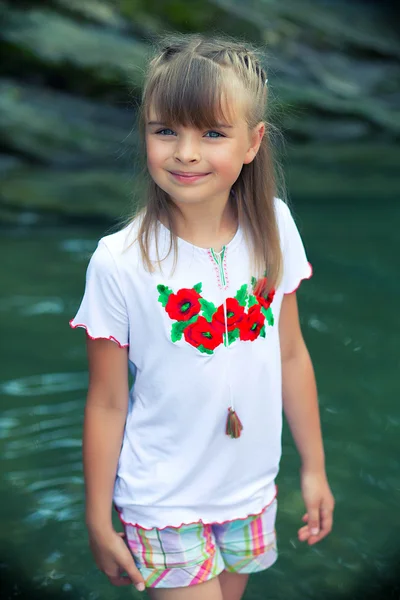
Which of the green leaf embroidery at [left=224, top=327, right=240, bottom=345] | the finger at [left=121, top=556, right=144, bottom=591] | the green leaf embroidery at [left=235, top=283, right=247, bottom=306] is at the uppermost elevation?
the green leaf embroidery at [left=235, top=283, right=247, bottom=306]

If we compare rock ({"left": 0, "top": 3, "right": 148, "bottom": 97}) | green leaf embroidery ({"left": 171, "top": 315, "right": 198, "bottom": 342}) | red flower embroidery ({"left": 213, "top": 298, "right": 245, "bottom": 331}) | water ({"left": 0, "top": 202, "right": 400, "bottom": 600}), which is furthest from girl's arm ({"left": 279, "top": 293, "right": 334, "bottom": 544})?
rock ({"left": 0, "top": 3, "right": 148, "bottom": 97})

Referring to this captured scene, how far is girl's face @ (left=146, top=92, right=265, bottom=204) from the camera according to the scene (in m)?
1.65

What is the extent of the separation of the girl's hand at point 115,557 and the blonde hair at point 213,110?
21.5 inches

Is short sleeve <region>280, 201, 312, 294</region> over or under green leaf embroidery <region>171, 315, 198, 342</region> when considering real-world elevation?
over

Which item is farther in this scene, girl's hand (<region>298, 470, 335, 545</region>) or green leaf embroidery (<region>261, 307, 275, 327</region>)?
girl's hand (<region>298, 470, 335, 545</region>)

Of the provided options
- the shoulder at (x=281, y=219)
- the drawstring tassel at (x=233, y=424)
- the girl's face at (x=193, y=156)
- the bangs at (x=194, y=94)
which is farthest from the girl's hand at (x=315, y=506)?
the bangs at (x=194, y=94)

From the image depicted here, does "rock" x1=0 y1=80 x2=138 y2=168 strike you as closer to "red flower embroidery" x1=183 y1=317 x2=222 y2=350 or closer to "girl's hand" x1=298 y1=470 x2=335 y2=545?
"girl's hand" x1=298 y1=470 x2=335 y2=545

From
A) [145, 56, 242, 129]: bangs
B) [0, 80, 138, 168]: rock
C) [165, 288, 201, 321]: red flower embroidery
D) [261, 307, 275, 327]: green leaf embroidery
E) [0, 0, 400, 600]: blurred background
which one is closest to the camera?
[145, 56, 242, 129]: bangs

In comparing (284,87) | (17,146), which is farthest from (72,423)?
(284,87)

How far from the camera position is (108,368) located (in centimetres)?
176

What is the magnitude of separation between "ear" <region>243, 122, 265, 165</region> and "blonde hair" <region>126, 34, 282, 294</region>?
0.05 feet

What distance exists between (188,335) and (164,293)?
3.7 inches

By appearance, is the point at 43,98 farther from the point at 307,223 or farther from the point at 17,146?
the point at 307,223

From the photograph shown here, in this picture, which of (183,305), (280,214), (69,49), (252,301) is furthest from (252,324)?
(69,49)
